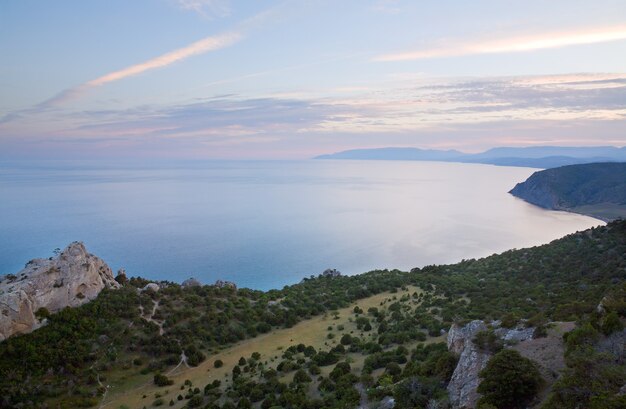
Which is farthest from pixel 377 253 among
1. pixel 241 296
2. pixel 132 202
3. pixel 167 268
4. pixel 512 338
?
pixel 132 202

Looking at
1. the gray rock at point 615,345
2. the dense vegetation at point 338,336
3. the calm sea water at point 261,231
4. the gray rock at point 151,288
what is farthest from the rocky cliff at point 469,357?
the calm sea water at point 261,231

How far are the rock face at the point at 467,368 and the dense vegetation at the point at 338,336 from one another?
64 centimetres

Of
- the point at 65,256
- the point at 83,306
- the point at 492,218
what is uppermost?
the point at 65,256

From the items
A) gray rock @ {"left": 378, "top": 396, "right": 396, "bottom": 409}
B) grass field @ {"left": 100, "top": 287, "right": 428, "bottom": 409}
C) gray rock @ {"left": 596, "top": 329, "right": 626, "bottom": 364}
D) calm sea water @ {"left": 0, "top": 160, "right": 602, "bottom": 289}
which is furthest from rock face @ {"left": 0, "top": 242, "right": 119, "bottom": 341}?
calm sea water @ {"left": 0, "top": 160, "right": 602, "bottom": 289}

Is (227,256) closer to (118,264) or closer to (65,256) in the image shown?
(118,264)

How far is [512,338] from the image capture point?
15930mm

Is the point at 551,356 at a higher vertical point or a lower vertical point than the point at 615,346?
lower

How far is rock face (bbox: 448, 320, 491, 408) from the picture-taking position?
13500 mm

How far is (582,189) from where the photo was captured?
161 metres

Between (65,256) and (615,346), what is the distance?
37971 mm

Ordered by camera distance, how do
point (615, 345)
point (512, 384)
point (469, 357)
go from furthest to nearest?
1. point (469, 357)
2. point (615, 345)
3. point (512, 384)

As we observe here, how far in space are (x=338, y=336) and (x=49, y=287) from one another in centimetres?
2325

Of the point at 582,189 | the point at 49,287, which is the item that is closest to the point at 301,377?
the point at 49,287

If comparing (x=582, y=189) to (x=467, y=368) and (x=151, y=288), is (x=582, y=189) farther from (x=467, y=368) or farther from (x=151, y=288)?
(x=467, y=368)
